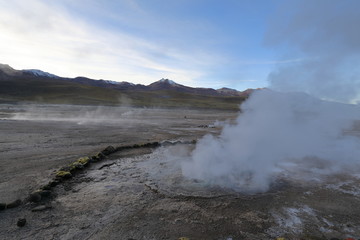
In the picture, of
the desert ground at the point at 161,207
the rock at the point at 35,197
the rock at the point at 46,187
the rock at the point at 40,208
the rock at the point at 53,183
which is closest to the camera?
the desert ground at the point at 161,207

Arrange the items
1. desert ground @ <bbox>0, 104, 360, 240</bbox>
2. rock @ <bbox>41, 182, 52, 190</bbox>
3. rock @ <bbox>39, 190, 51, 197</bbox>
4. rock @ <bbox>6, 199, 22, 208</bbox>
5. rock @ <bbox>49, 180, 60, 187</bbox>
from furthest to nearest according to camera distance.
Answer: rock @ <bbox>49, 180, 60, 187</bbox>
rock @ <bbox>41, 182, 52, 190</bbox>
rock @ <bbox>39, 190, 51, 197</bbox>
rock @ <bbox>6, 199, 22, 208</bbox>
desert ground @ <bbox>0, 104, 360, 240</bbox>

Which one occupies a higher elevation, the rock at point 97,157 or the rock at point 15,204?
the rock at point 97,157

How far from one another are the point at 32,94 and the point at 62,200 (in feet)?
304

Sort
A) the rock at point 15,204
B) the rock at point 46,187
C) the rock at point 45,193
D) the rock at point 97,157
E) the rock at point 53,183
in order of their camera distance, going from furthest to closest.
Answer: the rock at point 97,157 < the rock at point 53,183 < the rock at point 46,187 < the rock at point 45,193 < the rock at point 15,204

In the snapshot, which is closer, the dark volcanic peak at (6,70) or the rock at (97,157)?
the rock at (97,157)

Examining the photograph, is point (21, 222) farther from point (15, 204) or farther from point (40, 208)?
point (15, 204)

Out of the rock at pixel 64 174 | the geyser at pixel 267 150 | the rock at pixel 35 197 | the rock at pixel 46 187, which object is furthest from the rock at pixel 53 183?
the geyser at pixel 267 150

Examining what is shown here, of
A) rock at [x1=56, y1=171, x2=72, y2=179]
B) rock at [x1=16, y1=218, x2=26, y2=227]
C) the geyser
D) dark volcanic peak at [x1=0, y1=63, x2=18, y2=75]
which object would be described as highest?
dark volcanic peak at [x1=0, y1=63, x2=18, y2=75]

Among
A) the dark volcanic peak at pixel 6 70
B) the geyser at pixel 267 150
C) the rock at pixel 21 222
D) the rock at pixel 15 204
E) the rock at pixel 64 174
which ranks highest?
the dark volcanic peak at pixel 6 70

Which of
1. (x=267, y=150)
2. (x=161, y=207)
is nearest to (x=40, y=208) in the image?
(x=161, y=207)

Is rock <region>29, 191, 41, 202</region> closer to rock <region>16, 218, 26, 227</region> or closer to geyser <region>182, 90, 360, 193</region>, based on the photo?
rock <region>16, 218, 26, 227</region>

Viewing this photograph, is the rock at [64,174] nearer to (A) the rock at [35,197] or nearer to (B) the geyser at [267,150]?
(A) the rock at [35,197]

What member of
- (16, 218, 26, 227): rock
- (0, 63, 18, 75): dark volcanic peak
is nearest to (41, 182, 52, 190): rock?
Result: (16, 218, 26, 227): rock

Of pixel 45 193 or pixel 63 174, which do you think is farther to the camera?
pixel 63 174
